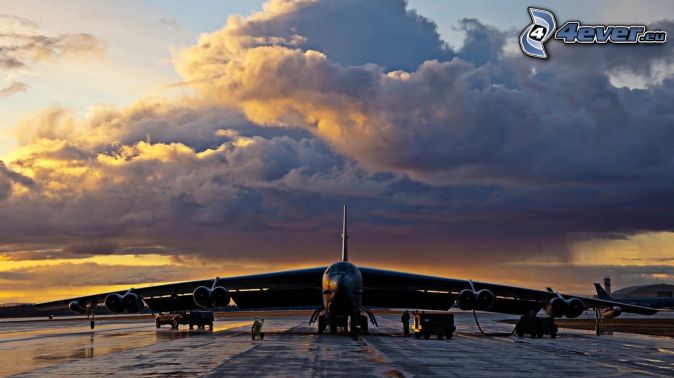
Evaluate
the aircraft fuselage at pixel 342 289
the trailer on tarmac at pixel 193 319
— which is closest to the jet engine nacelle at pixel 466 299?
the aircraft fuselage at pixel 342 289

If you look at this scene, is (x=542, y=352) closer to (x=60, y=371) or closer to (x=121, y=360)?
(x=121, y=360)

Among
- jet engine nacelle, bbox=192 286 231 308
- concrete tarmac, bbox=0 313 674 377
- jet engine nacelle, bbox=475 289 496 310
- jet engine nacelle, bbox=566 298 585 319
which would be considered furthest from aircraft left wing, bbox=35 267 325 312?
jet engine nacelle, bbox=566 298 585 319

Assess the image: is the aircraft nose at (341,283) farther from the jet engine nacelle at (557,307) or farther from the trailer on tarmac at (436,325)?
the jet engine nacelle at (557,307)

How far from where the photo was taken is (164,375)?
2223cm

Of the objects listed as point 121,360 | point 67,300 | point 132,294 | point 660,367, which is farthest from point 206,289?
point 660,367

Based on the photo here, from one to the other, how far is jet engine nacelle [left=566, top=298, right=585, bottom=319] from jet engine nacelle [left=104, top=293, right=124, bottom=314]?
3392 centimetres

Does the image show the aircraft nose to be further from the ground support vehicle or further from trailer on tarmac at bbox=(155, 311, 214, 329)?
trailer on tarmac at bbox=(155, 311, 214, 329)

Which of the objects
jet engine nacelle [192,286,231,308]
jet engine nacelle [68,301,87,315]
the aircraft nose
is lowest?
jet engine nacelle [68,301,87,315]

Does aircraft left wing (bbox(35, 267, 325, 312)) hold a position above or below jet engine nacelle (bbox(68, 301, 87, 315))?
above

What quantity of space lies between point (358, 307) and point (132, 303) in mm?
18567

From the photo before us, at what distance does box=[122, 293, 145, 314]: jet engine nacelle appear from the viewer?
54.9 meters

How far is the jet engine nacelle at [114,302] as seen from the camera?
54.9m

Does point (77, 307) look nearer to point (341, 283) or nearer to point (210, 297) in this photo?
point (210, 297)

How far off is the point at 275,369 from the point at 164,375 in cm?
367
